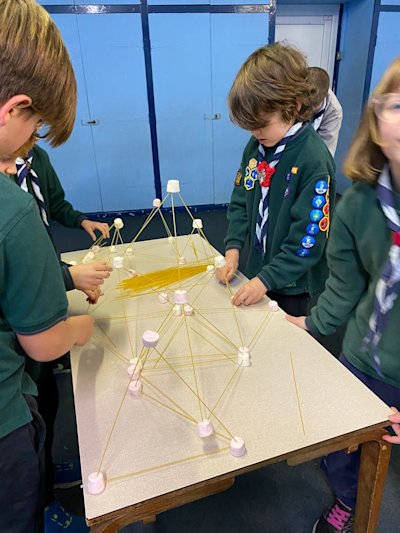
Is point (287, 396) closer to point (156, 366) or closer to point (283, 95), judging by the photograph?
point (156, 366)

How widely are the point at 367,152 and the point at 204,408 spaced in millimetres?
598

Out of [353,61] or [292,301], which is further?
[353,61]

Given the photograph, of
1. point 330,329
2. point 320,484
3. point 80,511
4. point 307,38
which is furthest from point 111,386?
point 307,38

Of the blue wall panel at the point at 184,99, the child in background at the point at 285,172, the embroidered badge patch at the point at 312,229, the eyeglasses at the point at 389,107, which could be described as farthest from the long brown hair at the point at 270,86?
the blue wall panel at the point at 184,99

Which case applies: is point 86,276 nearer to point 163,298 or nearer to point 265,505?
point 163,298

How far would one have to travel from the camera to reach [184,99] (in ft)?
12.9

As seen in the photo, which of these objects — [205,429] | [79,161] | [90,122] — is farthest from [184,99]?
[205,429]

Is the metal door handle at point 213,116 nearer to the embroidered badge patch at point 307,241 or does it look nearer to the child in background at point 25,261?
the embroidered badge patch at point 307,241

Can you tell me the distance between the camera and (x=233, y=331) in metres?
1.02

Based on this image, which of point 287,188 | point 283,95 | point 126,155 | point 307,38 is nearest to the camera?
point 283,95

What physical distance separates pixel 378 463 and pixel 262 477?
0.67 m

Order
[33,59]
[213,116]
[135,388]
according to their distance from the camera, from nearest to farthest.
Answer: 1. [33,59]
2. [135,388]
3. [213,116]

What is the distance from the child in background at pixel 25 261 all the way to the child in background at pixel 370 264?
0.55 m

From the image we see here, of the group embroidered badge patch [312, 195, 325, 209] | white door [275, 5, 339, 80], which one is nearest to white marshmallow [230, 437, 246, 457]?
embroidered badge patch [312, 195, 325, 209]
